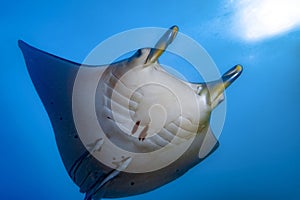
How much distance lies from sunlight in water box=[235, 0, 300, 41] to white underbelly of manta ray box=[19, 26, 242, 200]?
0.86m

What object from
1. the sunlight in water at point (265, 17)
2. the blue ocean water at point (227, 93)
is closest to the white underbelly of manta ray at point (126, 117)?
the blue ocean water at point (227, 93)

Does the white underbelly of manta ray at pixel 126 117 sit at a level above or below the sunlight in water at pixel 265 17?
below

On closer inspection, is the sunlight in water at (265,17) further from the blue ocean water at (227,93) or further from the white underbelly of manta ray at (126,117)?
the white underbelly of manta ray at (126,117)

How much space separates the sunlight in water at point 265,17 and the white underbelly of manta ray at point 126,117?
0.86 metres

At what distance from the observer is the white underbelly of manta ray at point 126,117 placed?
2.81 ft

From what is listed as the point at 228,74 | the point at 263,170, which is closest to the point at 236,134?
the point at 263,170

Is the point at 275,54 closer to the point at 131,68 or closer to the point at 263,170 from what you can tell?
the point at 263,170

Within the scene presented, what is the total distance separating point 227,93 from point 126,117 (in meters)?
0.99

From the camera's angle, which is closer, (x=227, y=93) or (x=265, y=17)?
(x=265, y=17)

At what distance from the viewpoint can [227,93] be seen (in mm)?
1758

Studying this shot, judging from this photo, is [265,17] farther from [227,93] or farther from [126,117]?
[126,117]

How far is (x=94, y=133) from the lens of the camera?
105 cm

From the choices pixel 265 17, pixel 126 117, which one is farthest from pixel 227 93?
pixel 126 117

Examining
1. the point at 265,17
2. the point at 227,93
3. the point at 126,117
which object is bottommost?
the point at 126,117
